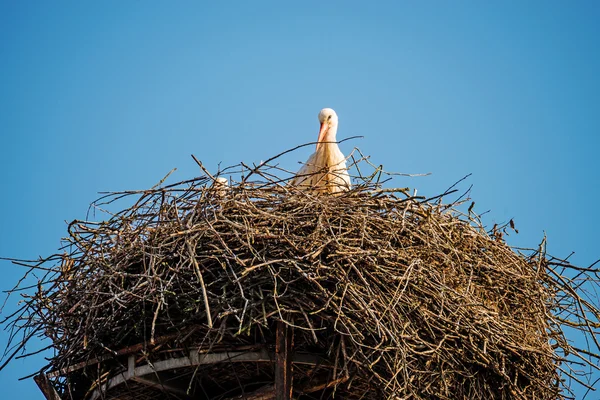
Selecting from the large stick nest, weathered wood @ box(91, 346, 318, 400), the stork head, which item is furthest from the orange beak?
weathered wood @ box(91, 346, 318, 400)

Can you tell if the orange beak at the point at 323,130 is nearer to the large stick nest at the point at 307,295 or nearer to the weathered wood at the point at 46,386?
the large stick nest at the point at 307,295

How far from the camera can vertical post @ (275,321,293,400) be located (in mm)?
4594

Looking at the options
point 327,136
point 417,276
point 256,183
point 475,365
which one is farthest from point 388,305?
point 327,136

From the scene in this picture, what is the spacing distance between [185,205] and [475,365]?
1.83 metres

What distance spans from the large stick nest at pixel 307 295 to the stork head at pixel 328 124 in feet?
9.41

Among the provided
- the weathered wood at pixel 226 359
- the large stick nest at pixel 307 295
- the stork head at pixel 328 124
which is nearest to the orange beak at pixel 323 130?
the stork head at pixel 328 124

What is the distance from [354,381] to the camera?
477 centimetres

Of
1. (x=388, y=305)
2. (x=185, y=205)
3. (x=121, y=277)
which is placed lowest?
(x=388, y=305)

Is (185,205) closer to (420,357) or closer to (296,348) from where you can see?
(296,348)

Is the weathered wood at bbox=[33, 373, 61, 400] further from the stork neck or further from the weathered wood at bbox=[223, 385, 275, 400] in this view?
the stork neck

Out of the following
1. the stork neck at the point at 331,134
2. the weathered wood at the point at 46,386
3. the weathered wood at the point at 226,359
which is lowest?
the weathered wood at the point at 226,359

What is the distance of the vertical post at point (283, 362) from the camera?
15.1 ft

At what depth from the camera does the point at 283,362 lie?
464 cm

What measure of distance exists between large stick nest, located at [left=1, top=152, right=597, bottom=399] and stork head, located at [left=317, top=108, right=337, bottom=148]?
9.41 feet
